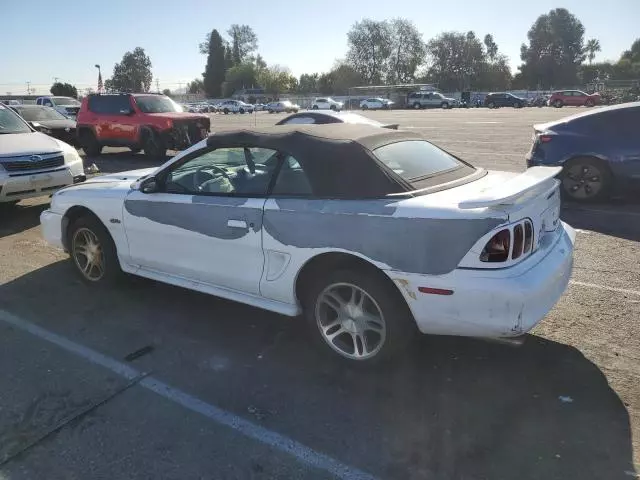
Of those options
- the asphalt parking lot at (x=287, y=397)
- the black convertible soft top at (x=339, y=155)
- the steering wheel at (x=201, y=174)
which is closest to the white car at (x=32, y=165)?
the asphalt parking lot at (x=287, y=397)

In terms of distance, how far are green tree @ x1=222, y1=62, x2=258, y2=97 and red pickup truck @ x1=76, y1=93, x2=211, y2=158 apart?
10248 centimetres

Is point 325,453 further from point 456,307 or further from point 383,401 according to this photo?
point 456,307

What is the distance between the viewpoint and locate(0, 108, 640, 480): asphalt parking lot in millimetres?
2676

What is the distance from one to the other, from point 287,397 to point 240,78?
118m

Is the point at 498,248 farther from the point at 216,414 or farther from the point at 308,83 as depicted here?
the point at 308,83

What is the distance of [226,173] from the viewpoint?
165 inches

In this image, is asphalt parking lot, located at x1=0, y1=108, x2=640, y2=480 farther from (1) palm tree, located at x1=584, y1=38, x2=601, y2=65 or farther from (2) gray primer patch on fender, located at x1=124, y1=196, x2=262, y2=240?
(1) palm tree, located at x1=584, y1=38, x2=601, y2=65

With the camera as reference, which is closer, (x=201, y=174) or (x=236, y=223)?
(x=236, y=223)

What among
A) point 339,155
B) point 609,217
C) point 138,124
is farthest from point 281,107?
point 339,155

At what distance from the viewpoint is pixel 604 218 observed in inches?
284

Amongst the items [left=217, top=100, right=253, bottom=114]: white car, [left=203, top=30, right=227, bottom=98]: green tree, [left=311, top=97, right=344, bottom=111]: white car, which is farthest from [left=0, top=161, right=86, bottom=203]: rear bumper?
[left=203, top=30, right=227, bottom=98]: green tree

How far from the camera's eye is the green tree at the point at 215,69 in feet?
408

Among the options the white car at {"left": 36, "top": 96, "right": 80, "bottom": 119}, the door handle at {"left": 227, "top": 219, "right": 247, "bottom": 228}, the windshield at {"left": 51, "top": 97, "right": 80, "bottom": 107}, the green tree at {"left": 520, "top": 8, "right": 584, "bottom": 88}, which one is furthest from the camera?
the green tree at {"left": 520, "top": 8, "right": 584, "bottom": 88}

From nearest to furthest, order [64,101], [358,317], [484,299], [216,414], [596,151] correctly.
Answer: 1. [484,299]
2. [216,414]
3. [358,317]
4. [596,151]
5. [64,101]
